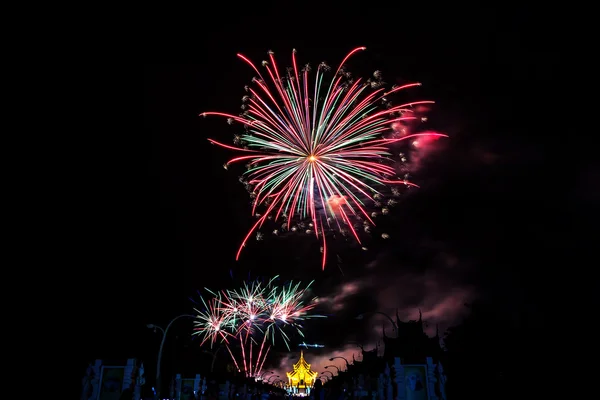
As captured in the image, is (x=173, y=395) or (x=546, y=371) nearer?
(x=546, y=371)

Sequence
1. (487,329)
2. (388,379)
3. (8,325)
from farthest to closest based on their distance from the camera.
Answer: (487,329), (388,379), (8,325)

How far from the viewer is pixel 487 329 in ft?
150

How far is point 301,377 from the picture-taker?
18812cm

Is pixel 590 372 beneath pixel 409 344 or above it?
beneath

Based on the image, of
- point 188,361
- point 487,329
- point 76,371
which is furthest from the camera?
point 188,361

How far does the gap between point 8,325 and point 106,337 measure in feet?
55.6

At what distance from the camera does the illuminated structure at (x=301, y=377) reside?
185875mm

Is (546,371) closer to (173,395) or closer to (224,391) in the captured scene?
(173,395)

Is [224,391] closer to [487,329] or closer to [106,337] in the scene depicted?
[106,337]

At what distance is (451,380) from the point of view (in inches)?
1692

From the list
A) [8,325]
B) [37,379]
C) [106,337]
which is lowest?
[37,379]

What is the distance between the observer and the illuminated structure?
185875 millimetres

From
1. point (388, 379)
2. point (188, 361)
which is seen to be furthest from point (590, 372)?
point (188, 361)

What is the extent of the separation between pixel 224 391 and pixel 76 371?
25.4 metres
